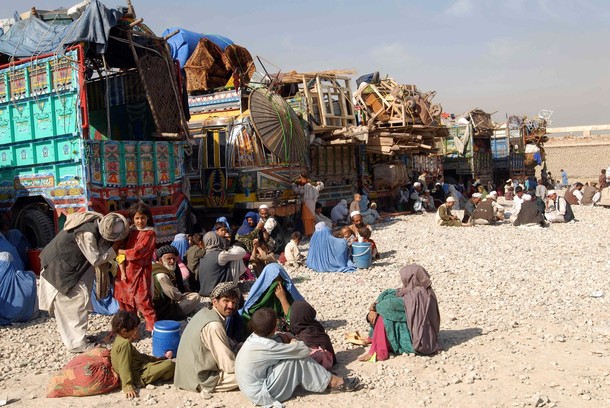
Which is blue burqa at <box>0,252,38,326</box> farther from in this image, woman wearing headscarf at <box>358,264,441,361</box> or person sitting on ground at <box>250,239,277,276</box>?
woman wearing headscarf at <box>358,264,441,361</box>

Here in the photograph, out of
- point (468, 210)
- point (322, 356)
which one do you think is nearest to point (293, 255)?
point (322, 356)

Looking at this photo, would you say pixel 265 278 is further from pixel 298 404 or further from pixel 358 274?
pixel 358 274

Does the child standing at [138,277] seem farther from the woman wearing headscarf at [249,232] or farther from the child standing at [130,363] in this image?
the woman wearing headscarf at [249,232]

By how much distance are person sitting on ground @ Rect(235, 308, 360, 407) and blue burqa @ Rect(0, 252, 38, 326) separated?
12.0 feet

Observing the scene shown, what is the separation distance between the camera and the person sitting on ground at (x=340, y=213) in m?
16.6

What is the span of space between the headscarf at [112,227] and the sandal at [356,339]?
2552 millimetres

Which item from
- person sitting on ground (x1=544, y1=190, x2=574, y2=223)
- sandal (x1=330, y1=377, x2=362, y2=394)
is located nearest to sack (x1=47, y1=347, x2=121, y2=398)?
sandal (x1=330, y1=377, x2=362, y2=394)

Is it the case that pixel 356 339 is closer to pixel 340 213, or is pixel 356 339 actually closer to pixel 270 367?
pixel 270 367

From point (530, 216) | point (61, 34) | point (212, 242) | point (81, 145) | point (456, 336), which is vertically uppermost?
point (61, 34)

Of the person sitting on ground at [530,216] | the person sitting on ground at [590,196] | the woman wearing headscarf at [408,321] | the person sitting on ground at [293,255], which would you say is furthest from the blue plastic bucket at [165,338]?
the person sitting on ground at [590,196]

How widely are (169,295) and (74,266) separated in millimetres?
1187

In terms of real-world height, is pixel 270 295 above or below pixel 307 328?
above

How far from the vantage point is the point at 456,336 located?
685 centimetres

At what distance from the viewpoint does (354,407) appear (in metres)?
5.09
